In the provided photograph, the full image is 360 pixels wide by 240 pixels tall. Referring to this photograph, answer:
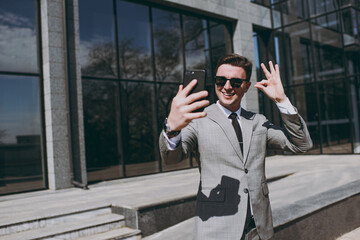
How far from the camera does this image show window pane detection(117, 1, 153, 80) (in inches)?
439

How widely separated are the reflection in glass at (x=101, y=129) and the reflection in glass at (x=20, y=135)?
1.46m

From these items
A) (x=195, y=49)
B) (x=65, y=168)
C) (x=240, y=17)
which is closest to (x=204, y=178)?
(x=65, y=168)

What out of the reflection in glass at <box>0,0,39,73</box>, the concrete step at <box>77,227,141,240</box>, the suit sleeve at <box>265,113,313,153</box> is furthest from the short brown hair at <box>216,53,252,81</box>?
the reflection in glass at <box>0,0,39,73</box>

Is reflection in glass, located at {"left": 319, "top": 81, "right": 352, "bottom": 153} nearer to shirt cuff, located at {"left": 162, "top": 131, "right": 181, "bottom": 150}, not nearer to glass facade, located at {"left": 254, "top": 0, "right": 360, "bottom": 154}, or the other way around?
glass facade, located at {"left": 254, "top": 0, "right": 360, "bottom": 154}

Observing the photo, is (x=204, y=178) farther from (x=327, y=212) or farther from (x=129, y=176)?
(x=129, y=176)

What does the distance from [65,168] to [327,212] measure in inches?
277

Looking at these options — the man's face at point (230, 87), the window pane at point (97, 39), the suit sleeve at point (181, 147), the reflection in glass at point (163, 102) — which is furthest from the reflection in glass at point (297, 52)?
the suit sleeve at point (181, 147)

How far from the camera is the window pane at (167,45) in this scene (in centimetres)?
1217

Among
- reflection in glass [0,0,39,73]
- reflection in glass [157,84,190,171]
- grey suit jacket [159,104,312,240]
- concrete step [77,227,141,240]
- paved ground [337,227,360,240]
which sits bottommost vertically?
paved ground [337,227,360,240]

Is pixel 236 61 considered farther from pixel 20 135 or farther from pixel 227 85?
pixel 20 135

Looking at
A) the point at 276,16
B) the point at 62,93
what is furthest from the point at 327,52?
the point at 62,93

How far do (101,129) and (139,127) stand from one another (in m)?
1.49

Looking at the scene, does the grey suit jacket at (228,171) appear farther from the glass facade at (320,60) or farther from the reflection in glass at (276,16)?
the reflection in glass at (276,16)

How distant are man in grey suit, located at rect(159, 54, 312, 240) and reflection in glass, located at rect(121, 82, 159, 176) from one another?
883 centimetres
